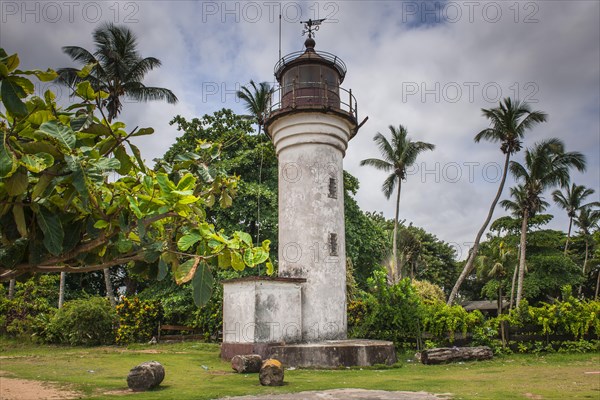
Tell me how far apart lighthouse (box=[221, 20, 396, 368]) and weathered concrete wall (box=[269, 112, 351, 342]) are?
0.03m

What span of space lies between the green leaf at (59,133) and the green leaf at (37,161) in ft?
0.38

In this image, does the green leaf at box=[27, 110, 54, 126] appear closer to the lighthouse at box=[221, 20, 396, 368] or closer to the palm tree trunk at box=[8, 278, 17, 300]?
the lighthouse at box=[221, 20, 396, 368]

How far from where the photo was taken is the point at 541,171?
89.2ft

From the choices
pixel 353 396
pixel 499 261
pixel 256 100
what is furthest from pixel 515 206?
pixel 353 396

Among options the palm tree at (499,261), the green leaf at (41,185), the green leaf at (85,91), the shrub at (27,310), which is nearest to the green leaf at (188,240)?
the green leaf at (41,185)

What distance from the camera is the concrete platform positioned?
13.0 m

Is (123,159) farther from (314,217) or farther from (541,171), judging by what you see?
(541,171)

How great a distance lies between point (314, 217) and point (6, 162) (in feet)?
43.9

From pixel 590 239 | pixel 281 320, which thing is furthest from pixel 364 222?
pixel 590 239

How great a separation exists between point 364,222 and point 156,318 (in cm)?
1087

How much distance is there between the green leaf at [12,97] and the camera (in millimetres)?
2551

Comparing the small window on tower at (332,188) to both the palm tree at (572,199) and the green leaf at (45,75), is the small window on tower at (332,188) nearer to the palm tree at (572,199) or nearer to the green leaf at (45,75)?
the green leaf at (45,75)

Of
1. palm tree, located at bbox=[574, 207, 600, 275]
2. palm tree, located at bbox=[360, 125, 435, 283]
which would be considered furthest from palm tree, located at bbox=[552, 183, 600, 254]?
palm tree, located at bbox=[360, 125, 435, 283]

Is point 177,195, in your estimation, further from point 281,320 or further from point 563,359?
point 563,359
